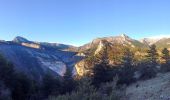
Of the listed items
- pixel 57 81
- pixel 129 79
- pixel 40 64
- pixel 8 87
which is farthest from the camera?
pixel 40 64

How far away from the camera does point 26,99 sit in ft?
132

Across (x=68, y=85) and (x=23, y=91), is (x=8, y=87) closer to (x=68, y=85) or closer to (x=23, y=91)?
(x=23, y=91)

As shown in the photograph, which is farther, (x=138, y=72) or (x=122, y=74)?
(x=138, y=72)

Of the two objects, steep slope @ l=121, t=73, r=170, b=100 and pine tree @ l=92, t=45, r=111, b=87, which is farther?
pine tree @ l=92, t=45, r=111, b=87

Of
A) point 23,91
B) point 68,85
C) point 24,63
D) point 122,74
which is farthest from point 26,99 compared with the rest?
point 24,63

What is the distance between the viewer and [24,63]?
181875 millimetres

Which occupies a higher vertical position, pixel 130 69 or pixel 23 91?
pixel 130 69

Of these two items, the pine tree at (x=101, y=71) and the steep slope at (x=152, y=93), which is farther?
the pine tree at (x=101, y=71)

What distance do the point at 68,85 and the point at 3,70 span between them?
1086 centimetres

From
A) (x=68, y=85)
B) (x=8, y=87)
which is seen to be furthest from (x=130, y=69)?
(x=8, y=87)

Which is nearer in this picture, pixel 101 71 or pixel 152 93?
pixel 152 93

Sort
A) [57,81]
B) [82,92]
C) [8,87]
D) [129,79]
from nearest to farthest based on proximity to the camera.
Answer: [82,92] < [8,87] < [129,79] < [57,81]

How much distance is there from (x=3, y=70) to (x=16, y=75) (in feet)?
11.9

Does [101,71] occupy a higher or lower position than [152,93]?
higher
